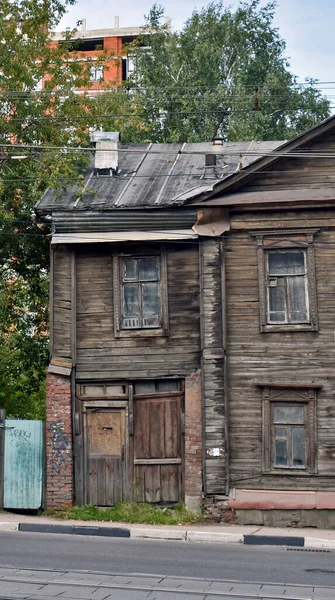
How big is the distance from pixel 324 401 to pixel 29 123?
34.4 feet

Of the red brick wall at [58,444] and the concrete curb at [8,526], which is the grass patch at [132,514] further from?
the concrete curb at [8,526]

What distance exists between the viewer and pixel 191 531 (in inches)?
702

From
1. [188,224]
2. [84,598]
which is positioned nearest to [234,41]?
[188,224]

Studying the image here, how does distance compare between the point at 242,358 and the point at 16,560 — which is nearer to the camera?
the point at 16,560

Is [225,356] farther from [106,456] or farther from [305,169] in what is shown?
[305,169]

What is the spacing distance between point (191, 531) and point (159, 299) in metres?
4.96

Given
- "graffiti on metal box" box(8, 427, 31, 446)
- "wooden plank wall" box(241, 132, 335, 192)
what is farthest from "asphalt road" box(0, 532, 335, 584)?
"wooden plank wall" box(241, 132, 335, 192)

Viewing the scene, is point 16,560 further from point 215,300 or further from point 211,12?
point 211,12

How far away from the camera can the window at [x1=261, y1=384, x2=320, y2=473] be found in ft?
63.5

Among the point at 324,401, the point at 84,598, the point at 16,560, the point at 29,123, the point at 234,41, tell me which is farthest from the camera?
the point at 234,41

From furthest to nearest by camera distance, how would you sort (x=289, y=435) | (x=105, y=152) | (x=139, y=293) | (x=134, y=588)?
(x=105, y=152)
(x=139, y=293)
(x=289, y=435)
(x=134, y=588)

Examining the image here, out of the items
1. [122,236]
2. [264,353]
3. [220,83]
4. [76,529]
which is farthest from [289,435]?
[220,83]

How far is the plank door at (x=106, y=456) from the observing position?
2023 centimetres

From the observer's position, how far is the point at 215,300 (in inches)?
775
